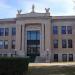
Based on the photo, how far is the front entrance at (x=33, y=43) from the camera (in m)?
66.8

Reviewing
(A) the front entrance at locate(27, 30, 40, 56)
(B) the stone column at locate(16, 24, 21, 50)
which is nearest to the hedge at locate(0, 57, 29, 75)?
(A) the front entrance at locate(27, 30, 40, 56)

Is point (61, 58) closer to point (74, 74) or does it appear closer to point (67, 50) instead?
point (67, 50)

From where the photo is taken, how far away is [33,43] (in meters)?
66.9

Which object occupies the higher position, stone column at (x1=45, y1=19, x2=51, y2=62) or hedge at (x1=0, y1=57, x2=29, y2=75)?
stone column at (x1=45, y1=19, x2=51, y2=62)

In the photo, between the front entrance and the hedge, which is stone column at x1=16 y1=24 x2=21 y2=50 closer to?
the front entrance

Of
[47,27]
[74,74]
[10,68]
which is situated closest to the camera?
[10,68]

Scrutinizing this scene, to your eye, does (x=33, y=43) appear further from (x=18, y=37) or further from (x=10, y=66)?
(x=10, y=66)

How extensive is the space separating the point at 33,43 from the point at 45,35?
11.4ft

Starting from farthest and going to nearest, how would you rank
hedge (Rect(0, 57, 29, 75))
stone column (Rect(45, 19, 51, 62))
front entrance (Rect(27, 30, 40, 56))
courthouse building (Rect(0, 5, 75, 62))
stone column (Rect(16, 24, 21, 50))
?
stone column (Rect(16, 24, 21, 50)), front entrance (Rect(27, 30, 40, 56)), courthouse building (Rect(0, 5, 75, 62)), stone column (Rect(45, 19, 51, 62)), hedge (Rect(0, 57, 29, 75))

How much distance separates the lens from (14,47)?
229 ft

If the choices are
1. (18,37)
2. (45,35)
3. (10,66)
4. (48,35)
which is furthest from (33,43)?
(10,66)

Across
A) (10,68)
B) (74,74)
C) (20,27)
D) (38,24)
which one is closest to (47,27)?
(38,24)

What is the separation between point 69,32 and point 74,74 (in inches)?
1697

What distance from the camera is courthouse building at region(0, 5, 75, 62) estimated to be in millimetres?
65875
